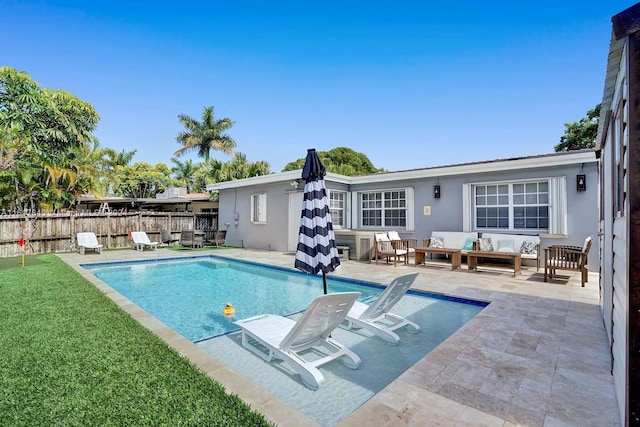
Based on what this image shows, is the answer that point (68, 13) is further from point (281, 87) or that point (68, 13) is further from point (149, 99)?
point (281, 87)

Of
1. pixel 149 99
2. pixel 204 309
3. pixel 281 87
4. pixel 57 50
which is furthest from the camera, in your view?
pixel 149 99

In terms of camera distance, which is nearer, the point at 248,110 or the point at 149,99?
the point at 149,99

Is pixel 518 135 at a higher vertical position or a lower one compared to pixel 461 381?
higher

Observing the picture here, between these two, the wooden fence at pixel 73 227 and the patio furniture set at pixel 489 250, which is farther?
the wooden fence at pixel 73 227

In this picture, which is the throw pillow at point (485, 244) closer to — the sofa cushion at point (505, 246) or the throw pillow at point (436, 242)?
the sofa cushion at point (505, 246)

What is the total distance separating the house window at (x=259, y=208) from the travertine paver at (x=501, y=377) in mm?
9679

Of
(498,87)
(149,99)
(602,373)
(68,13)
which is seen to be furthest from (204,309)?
(149,99)

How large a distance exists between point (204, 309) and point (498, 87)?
1381 cm

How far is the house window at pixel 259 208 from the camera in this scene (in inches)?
599

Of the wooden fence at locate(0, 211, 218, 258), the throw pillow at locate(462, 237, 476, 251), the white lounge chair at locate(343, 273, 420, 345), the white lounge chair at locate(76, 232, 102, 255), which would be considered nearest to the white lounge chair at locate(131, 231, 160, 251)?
the wooden fence at locate(0, 211, 218, 258)

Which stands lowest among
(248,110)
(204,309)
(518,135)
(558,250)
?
(204,309)

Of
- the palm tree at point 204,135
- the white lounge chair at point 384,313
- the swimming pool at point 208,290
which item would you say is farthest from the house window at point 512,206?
the palm tree at point 204,135

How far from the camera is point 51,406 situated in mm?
2525

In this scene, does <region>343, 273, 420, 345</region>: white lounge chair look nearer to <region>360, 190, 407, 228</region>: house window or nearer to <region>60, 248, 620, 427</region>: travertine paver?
<region>60, 248, 620, 427</region>: travertine paver
